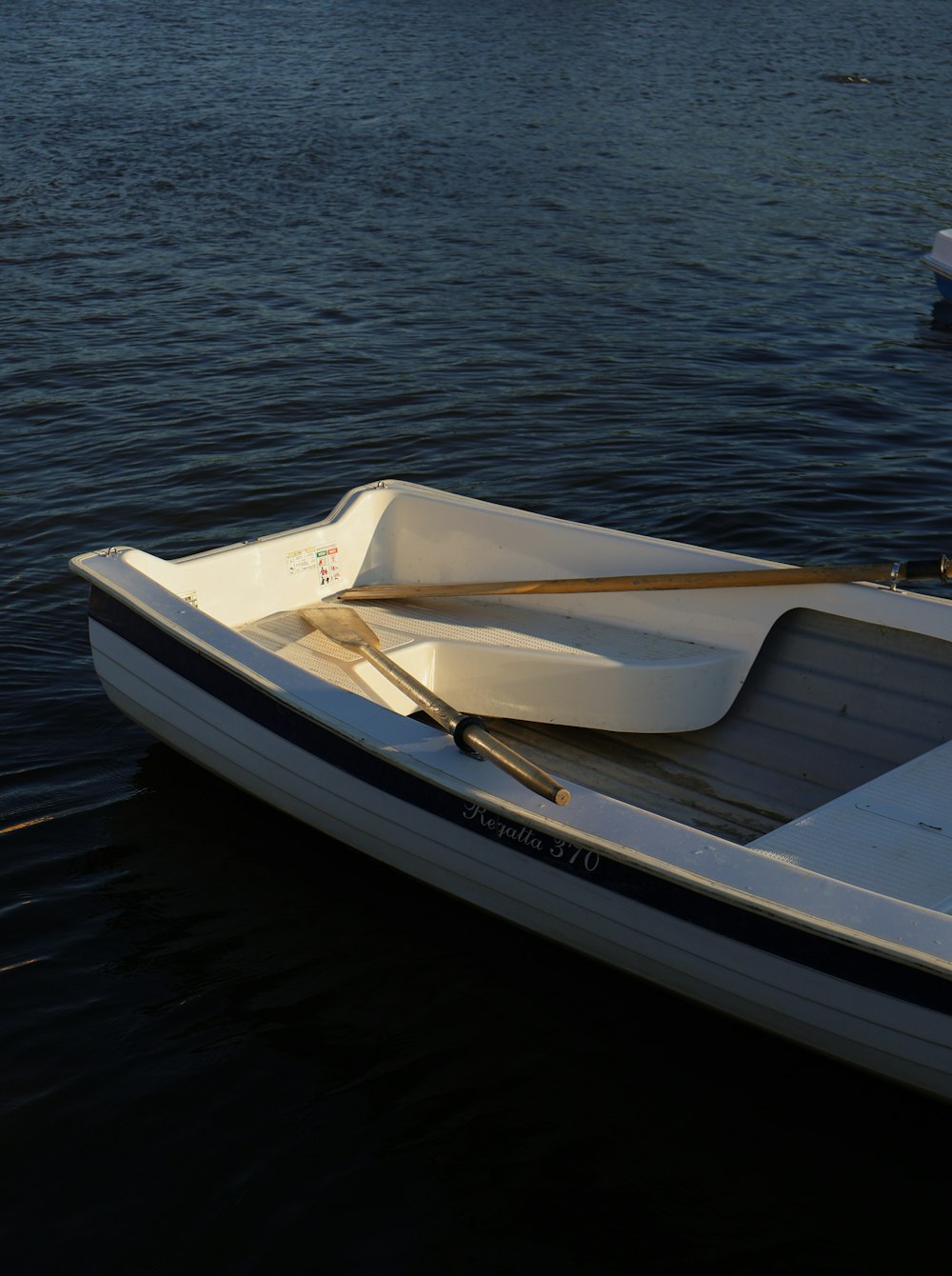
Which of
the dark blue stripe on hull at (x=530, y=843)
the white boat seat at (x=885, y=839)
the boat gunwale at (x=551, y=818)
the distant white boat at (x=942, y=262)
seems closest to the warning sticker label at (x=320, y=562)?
the boat gunwale at (x=551, y=818)

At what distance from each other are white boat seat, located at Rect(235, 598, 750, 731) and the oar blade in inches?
2.2

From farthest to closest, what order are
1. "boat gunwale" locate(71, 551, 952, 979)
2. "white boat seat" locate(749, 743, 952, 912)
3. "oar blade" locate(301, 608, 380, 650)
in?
"oar blade" locate(301, 608, 380, 650) < "white boat seat" locate(749, 743, 952, 912) < "boat gunwale" locate(71, 551, 952, 979)

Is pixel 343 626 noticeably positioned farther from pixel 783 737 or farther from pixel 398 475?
pixel 398 475

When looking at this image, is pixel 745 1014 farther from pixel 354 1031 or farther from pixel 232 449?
pixel 232 449

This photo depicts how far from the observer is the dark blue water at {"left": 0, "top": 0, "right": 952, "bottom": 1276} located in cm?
412

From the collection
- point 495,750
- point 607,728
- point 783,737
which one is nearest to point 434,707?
point 495,750

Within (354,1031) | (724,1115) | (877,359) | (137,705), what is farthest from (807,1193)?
(877,359)

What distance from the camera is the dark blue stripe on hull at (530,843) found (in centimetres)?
387

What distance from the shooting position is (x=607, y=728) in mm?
5973

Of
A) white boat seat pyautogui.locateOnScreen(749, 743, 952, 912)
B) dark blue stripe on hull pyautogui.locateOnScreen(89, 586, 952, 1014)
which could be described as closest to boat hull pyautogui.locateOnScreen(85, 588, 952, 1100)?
dark blue stripe on hull pyautogui.locateOnScreen(89, 586, 952, 1014)

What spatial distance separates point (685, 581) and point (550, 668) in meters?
0.73

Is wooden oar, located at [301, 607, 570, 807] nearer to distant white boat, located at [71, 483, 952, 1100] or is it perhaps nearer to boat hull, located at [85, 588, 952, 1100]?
distant white boat, located at [71, 483, 952, 1100]

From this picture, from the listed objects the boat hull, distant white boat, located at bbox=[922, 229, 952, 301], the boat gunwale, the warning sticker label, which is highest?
distant white boat, located at bbox=[922, 229, 952, 301]

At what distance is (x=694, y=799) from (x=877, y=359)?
25.7 ft
